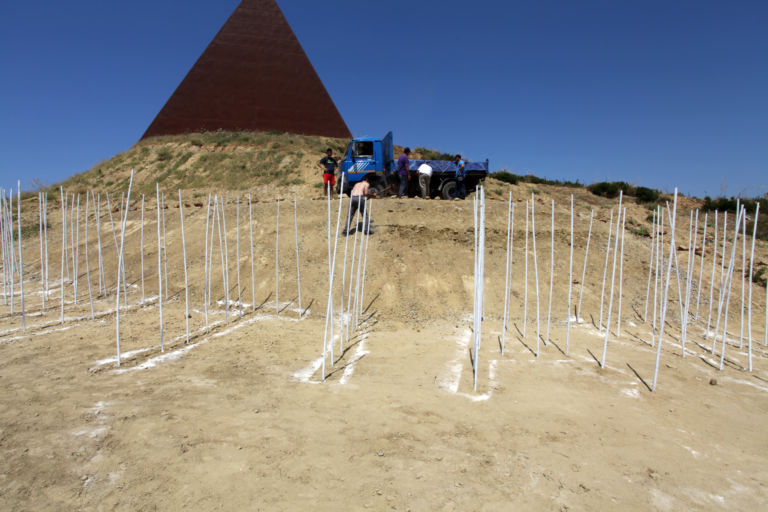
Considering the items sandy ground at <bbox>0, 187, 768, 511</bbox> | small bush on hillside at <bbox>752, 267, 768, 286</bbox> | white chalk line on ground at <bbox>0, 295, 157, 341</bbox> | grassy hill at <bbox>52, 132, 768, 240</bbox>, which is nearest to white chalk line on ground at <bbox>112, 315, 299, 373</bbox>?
sandy ground at <bbox>0, 187, 768, 511</bbox>

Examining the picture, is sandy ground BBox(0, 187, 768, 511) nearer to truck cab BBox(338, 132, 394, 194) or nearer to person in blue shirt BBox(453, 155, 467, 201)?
truck cab BBox(338, 132, 394, 194)

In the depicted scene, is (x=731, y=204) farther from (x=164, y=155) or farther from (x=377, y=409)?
(x=164, y=155)

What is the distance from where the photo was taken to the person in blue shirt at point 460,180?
11.7 m

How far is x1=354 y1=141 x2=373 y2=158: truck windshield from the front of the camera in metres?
11.6

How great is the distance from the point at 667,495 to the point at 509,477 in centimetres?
98

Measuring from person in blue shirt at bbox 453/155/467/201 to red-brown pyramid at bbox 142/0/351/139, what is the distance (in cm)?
1447

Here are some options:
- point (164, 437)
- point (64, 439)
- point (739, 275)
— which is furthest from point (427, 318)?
point (739, 275)

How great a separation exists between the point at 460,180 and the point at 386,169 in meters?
2.39

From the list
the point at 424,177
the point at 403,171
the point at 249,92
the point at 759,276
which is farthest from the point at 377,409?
the point at 249,92

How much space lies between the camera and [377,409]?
3.41 metres

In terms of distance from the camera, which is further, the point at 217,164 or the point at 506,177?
the point at 217,164

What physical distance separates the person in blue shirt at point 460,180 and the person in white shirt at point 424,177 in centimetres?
96

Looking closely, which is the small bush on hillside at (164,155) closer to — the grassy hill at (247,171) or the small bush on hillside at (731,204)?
the grassy hill at (247,171)

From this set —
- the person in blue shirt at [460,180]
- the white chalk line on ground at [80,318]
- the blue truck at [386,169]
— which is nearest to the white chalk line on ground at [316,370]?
the white chalk line on ground at [80,318]
